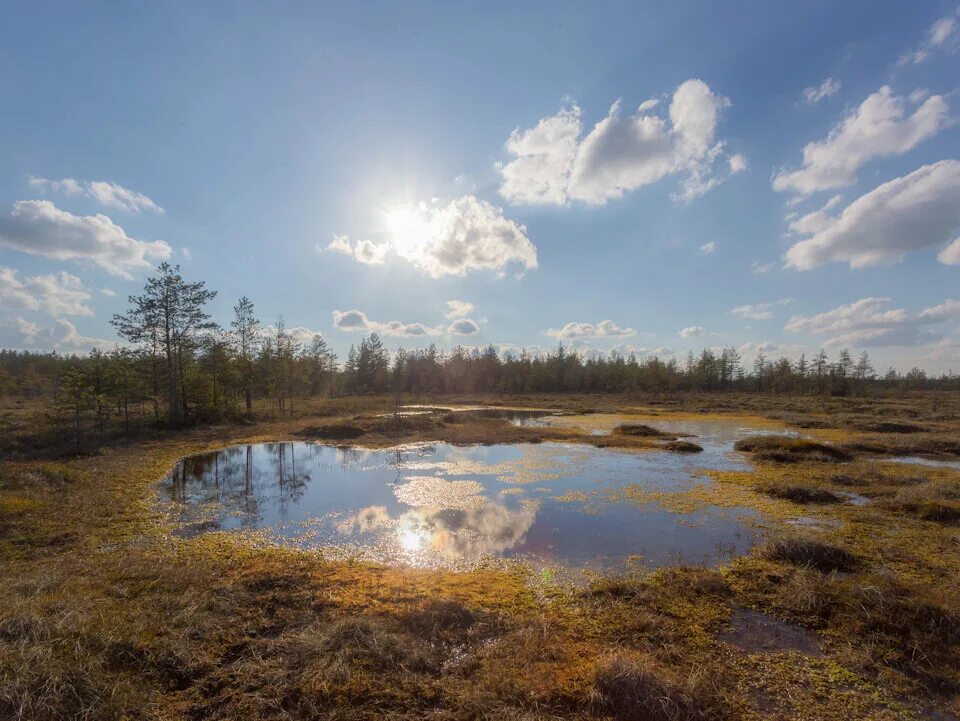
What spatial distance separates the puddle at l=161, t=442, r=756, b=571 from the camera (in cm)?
1136

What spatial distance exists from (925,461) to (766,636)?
24.8 meters

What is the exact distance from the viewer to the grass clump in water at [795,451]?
22.7m

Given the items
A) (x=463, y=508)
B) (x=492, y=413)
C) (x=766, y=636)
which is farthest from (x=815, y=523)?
(x=492, y=413)

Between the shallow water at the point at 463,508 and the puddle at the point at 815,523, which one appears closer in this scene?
the shallow water at the point at 463,508

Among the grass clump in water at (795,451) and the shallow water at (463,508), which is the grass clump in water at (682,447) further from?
the grass clump in water at (795,451)

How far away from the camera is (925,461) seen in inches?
916

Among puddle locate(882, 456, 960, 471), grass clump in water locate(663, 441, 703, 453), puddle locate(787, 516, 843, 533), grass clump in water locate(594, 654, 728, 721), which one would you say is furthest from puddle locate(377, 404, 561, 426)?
grass clump in water locate(594, 654, 728, 721)

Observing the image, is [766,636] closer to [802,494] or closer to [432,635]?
[432,635]

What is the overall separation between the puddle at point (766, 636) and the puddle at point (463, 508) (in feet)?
8.31

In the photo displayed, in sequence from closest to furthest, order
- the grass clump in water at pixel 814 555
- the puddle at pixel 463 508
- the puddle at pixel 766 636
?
the puddle at pixel 766 636, the grass clump in water at pixel 814 555, the puddle at pixel 463 508

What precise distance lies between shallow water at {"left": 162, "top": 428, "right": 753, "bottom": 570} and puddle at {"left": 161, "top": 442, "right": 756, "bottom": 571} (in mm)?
47

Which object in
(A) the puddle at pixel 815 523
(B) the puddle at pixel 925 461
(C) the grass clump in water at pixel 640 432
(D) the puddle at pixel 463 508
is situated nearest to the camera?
(D) the puddle at pixel 463 508

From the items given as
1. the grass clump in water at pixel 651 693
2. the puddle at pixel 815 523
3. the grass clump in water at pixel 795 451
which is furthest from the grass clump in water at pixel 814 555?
the grass clump in water at pixel 795 451

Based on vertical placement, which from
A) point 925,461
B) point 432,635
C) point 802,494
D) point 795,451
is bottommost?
point 925,461
